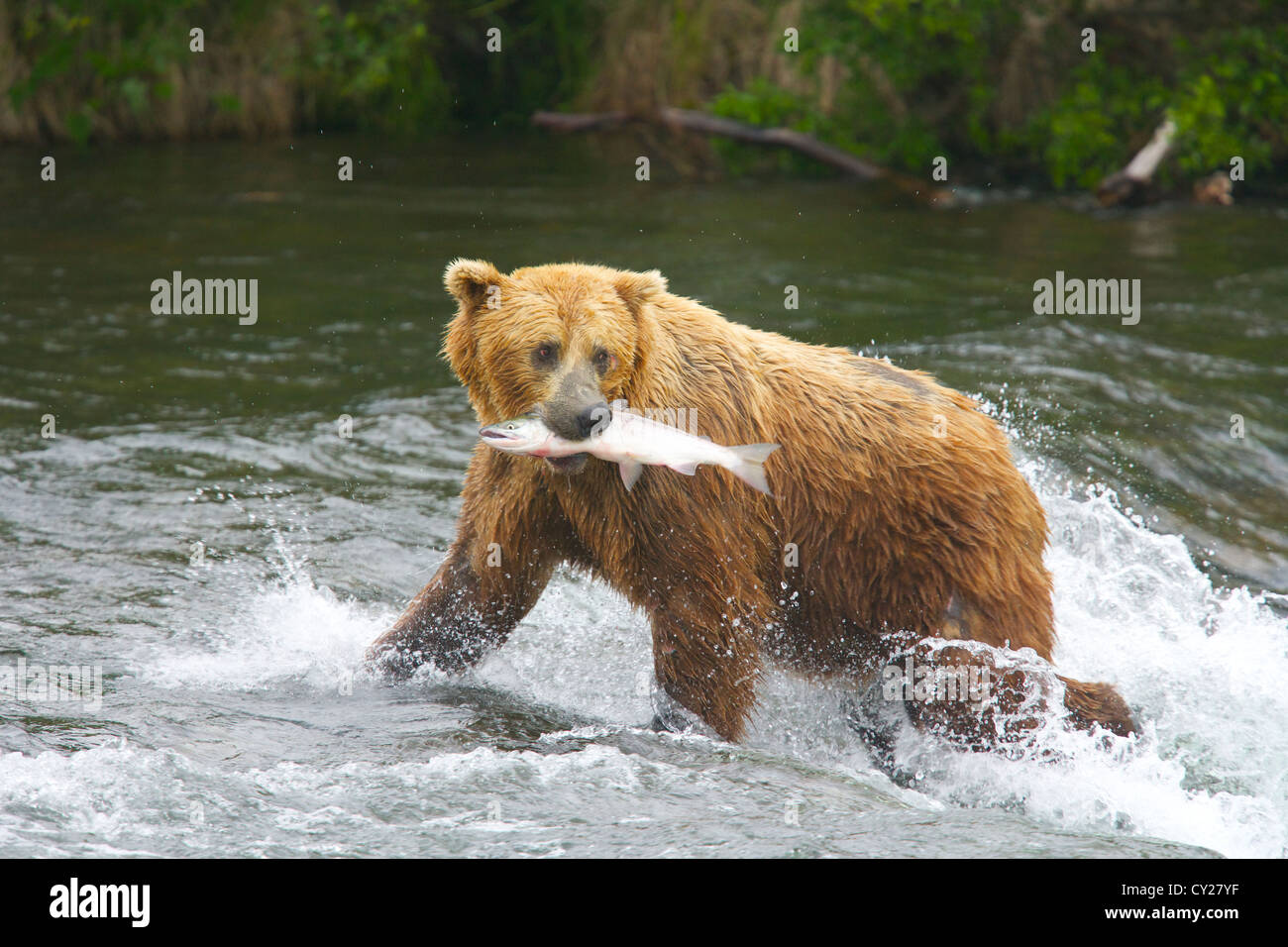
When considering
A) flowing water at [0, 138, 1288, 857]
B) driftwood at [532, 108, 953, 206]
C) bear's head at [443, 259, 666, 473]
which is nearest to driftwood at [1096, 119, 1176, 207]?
flowing water at [0, 138, 1288, 857]

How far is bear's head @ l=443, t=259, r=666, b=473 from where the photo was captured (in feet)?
13.3

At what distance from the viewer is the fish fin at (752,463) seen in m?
4.14

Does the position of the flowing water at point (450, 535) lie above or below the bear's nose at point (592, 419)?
below

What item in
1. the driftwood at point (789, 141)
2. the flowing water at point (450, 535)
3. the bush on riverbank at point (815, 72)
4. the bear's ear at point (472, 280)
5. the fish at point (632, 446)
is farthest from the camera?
the driftwood at point (789, 141)

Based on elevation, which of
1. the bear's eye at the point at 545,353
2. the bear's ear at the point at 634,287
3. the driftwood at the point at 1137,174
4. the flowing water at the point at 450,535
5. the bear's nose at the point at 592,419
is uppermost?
the driftwood at the point at 1137,174

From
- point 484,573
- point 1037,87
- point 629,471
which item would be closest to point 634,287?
point 629,471

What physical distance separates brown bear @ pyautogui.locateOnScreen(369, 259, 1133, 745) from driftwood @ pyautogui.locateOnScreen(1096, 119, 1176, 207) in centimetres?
916

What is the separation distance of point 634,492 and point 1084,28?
12191 millimetres

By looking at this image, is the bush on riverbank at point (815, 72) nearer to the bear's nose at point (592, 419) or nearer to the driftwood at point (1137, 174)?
the driftwood at point (1137, 174)

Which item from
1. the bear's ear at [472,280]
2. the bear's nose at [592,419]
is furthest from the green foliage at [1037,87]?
the bear's nose at [592,419]

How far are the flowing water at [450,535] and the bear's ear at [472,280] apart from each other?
1.38m

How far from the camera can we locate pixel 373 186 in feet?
47.5

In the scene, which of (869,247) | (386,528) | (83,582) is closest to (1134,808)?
(386,528)

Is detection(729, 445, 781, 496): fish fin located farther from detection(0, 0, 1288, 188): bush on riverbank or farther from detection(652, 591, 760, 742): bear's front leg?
detection(0, 0, 1288, 188): bush on riverbank
